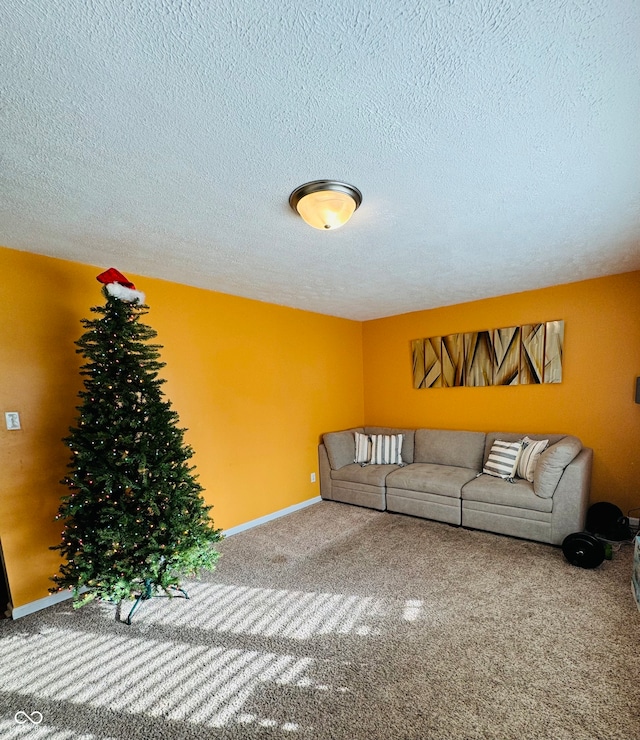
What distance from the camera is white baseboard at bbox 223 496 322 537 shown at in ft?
11.3

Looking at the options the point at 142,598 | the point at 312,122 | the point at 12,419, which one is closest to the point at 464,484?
the point at 142,598

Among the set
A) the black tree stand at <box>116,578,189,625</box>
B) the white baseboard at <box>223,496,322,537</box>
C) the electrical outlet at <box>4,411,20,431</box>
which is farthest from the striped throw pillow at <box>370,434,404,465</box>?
the electrical outlet at <box>4,411,20,431</box>

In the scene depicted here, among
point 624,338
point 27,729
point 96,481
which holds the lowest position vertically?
point 27,729

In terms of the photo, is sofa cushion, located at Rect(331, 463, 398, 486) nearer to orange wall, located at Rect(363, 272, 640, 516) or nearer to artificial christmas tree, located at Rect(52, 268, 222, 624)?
orange wall, located at Rect(363, 272, 640, 516)

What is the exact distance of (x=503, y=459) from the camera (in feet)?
11.3

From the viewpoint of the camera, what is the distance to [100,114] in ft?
3.90

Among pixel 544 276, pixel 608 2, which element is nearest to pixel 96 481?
pixel 608 2

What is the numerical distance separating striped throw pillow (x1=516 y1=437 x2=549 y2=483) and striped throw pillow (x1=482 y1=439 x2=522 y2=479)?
4cm

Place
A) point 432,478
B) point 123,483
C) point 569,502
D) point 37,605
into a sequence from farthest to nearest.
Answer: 1. point 432,478
2. point 569,502
3. point 37,605
4. point 123,483

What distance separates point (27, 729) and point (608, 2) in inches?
126

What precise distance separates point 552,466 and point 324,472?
2.41 m

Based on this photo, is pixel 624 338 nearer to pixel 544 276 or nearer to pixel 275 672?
pixel 544 276

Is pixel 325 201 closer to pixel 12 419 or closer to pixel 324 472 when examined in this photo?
pixel 12 419

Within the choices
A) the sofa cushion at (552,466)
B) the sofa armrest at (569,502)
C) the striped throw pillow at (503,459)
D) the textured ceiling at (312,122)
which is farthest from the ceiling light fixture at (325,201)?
the striped throw pillow at (503,459)
